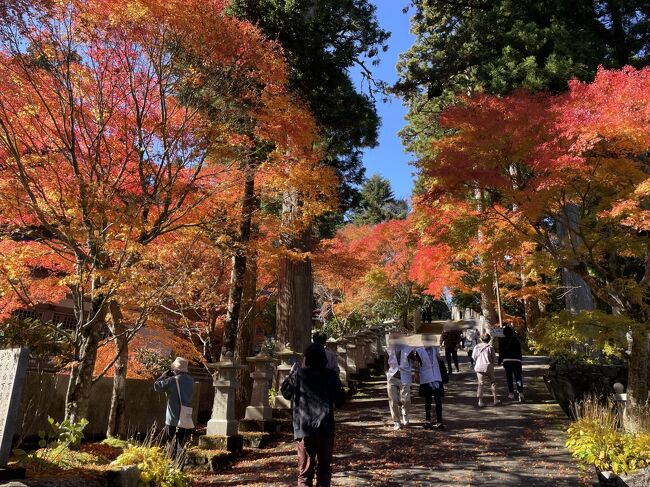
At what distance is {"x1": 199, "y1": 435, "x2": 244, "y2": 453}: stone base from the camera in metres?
8.03

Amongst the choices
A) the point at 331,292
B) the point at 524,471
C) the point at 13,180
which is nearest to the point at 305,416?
the point at 524,471

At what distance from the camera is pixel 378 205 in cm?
4434

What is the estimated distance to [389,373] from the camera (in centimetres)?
876

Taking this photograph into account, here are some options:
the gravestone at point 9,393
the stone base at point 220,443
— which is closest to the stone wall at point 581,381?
the stone base at point 220,443

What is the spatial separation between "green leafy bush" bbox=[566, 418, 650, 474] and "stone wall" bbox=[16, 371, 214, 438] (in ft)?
23.6

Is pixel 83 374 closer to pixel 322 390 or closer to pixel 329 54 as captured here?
pixel 322 390

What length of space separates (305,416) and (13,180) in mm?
5422

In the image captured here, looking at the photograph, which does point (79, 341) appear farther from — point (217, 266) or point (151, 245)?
point (217, 266)

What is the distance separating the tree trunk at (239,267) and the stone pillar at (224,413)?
70.2 inches

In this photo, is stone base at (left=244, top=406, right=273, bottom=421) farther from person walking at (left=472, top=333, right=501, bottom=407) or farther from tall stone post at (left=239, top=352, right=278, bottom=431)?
person walking at (left=472, top=333, right=501, bottom=407)

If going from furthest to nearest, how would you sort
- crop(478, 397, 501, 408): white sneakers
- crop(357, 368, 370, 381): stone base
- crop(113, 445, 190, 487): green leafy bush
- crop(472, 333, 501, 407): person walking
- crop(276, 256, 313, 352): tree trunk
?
crop(357, 368, 370, 381): stone base, crop(276, 256, 313, 352): tree trunk, crop(478, 397, 501, 408): white sneakers, crop(472, 333, 501, 407): person walking, crop(113, 445, 190, 487): green leafy bush

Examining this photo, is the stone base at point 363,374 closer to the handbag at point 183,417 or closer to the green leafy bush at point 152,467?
the handbag at point 183,417

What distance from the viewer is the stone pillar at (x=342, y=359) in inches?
545

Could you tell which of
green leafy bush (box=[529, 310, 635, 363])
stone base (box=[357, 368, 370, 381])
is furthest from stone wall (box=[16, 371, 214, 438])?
green leafy bush (box=[529, 310, 635, 363])
